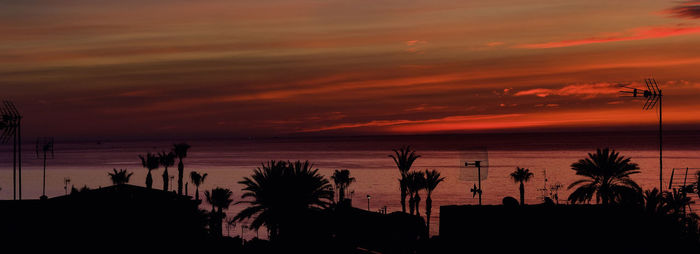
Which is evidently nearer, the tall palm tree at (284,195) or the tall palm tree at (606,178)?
→ the tall palm tree at (284,195)

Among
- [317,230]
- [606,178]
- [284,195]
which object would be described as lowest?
[317,230]

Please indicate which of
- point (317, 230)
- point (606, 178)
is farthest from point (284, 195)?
point (606, 178)

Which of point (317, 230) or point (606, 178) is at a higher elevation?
point (606, 178)

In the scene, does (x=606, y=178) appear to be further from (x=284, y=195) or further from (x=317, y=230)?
(x=284, y=195)

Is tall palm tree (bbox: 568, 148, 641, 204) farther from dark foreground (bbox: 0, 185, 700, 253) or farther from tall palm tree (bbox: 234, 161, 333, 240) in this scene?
tall palm tree (bbox: 234, 161, 333, 240)

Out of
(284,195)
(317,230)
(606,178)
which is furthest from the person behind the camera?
(606,178)

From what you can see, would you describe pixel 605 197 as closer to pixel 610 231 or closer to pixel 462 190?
pixel 610 231

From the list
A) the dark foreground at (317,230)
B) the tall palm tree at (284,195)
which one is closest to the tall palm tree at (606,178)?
the dark foreground at (317,230)

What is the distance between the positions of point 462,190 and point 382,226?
89.4 meters

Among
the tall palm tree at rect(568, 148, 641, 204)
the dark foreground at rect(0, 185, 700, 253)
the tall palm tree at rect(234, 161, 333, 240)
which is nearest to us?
the dark foreground at rect(0, 185, 700, 253)

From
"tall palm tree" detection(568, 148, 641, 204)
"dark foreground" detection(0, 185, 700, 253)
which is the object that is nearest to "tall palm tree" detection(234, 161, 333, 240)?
"dark foreground" detection(0, 185, 700, 253)

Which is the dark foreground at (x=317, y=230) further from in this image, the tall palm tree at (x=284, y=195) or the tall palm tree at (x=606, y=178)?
the tall palm tree at (x=606, y=178)

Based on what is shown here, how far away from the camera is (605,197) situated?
53.0m

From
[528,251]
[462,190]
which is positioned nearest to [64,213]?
[528,251]
